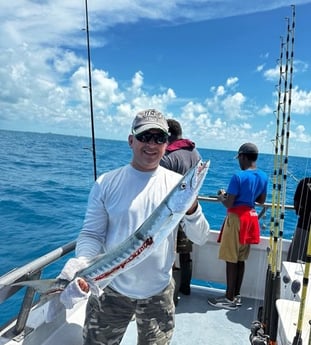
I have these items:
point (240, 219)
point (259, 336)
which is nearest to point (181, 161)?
point (240, 219)

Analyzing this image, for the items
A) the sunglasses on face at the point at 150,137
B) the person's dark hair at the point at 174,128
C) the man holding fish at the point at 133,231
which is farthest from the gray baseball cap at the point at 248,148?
the sunglasses on face at the point at 150,137

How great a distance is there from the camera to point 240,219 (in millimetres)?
3305

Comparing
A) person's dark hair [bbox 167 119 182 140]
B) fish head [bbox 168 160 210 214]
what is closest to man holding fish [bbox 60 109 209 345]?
fish head [bbox 168 160 210 214]

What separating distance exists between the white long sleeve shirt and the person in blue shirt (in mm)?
1635

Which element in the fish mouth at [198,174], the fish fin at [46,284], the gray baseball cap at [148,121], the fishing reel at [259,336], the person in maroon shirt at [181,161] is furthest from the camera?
the person in maroon shirt at [181,161]

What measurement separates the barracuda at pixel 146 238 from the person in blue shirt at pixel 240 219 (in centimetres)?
201

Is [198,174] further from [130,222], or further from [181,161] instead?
[181,161]

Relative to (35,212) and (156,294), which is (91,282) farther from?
(35,212)

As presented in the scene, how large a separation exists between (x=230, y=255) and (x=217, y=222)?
8.35 metres

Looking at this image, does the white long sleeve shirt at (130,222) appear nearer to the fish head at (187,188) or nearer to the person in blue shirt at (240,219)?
the fish head at (187,188)

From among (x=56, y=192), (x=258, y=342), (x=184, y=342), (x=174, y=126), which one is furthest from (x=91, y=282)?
(x=56, y=192)

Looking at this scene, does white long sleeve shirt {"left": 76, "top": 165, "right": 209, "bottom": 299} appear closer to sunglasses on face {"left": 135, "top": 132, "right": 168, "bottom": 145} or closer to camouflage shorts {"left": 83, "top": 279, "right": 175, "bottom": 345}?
camouflage shorts {"left": 83, "top": 279, "right": 175, "bottom": 345}

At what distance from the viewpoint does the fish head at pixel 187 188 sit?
4.09ft

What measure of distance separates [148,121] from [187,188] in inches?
19.5
